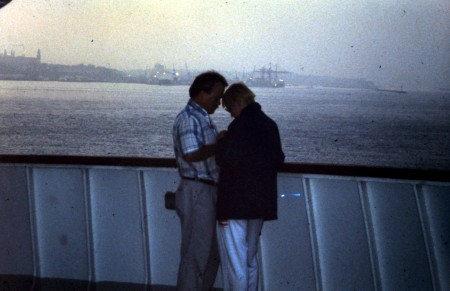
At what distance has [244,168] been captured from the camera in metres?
2.38

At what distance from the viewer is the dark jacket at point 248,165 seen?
7.76 feet

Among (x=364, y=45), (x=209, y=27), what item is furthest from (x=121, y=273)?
(x=364, y=45)

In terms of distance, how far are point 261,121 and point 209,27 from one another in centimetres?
3136

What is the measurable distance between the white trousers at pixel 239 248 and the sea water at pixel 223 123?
1386 inches

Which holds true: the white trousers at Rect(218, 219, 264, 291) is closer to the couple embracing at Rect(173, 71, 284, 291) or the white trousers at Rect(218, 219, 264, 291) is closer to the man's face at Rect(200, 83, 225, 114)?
the couple embracing at Rect(173, 71, 284, 291)

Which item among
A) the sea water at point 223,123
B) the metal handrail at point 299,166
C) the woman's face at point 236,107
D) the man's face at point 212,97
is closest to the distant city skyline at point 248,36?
the sea water at point 223,123

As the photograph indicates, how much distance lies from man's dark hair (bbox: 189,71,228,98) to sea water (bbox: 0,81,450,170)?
3519cm

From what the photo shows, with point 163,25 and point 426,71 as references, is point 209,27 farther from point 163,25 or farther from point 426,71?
point 426,71

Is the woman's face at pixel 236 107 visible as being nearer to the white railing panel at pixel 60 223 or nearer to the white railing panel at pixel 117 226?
the white railing panel at pixel 117 226

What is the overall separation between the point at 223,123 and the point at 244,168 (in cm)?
3783

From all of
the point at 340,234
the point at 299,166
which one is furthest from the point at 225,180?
the point at 340,234

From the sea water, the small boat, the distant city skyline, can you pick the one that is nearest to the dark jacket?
the distant city skyline

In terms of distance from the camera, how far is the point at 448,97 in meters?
44.2

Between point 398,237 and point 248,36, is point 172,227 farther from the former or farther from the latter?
point 248,36
